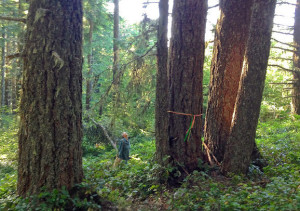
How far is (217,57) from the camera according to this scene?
6445mm

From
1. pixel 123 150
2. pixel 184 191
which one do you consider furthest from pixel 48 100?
pixel 123 150

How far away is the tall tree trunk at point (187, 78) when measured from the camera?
223 inches

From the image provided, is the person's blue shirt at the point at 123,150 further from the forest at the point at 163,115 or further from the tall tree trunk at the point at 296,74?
the tall tree trunk at the point at 296,74

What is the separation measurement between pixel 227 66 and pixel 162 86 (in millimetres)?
2110

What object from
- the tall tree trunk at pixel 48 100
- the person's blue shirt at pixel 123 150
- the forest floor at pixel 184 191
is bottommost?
the person's blue shirt at pixel 123 150

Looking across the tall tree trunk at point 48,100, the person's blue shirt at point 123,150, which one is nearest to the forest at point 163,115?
the tall tree trunk at point 48,100

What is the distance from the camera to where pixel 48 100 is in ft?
12.5

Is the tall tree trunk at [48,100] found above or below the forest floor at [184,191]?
above

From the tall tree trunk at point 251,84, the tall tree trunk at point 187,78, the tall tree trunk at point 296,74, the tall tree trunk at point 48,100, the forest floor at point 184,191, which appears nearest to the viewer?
the forest floor at point 184,191

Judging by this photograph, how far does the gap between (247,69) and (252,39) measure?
0.63m

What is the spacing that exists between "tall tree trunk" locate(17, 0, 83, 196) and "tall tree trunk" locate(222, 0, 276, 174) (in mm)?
3317

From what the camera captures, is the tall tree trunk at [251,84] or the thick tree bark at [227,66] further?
the thick tree bark at [227,66]

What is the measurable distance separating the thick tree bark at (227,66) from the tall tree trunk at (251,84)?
0.85m

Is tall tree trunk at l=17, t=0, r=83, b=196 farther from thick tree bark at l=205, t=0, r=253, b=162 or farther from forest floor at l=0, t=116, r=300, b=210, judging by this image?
thick tree bark at l=205, t=0, r=253, b=162
